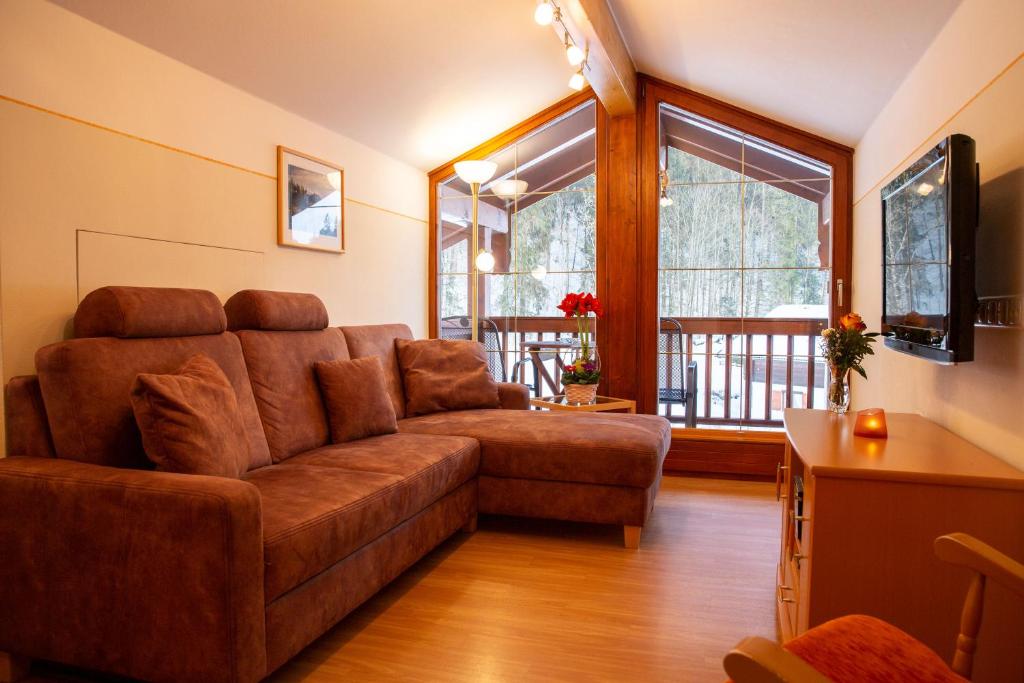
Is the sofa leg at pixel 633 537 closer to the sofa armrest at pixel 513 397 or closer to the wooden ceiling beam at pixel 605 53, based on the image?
the sofa armrest at pixel 513 397

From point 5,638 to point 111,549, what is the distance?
18.7 inches

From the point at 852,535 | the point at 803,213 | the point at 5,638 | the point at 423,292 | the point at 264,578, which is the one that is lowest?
the point at 5,638

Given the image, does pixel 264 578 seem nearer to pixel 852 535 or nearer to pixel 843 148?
pixel 852 535

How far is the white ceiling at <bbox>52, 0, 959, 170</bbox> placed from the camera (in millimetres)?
2584

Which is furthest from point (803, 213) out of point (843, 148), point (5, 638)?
point (5, 638)

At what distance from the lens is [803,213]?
416cm

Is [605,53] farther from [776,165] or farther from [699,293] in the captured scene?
[699,293]

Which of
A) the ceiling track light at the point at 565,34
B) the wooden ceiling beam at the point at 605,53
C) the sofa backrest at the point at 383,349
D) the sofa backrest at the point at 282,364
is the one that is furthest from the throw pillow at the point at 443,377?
the wooden ceiling beam at the point at 605,53

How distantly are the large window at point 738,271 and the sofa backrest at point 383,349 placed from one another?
68.0 inches

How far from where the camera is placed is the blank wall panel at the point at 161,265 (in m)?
2.36

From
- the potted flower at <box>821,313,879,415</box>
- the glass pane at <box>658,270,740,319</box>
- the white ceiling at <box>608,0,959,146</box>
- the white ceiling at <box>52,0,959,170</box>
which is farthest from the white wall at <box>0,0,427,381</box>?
the potted flower at <box>821,313,879,415</box>

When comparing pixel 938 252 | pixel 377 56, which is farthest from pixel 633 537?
pixel 377 56

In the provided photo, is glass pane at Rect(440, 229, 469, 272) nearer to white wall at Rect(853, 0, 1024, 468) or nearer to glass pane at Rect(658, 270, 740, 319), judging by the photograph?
glass pane at Rect(658, 270, 740, 319)

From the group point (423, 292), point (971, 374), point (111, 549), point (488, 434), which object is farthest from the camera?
point (423, 292)
